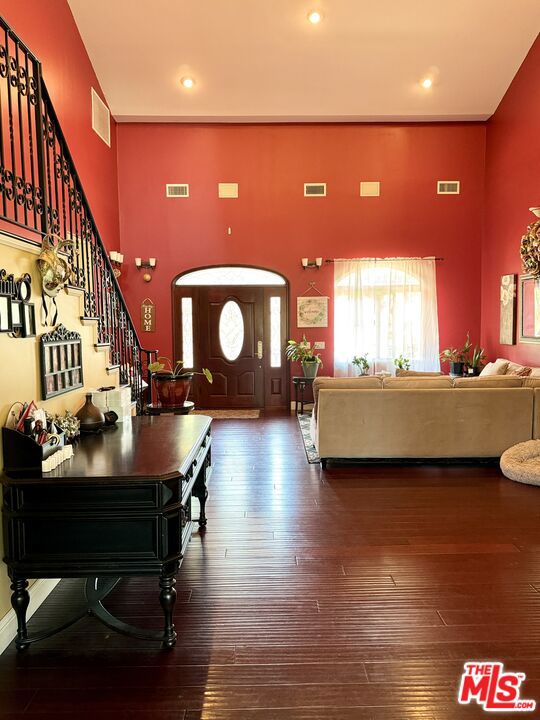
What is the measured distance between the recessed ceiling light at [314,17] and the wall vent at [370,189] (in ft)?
8.54

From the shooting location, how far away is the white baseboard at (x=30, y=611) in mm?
2393

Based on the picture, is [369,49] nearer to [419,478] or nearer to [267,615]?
[419,478]

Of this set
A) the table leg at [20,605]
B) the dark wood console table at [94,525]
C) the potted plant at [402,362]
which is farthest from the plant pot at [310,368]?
the table leg at [20,605]

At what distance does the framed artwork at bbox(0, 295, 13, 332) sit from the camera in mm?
2379

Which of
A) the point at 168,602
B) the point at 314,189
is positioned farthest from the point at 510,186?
the point at 168,602

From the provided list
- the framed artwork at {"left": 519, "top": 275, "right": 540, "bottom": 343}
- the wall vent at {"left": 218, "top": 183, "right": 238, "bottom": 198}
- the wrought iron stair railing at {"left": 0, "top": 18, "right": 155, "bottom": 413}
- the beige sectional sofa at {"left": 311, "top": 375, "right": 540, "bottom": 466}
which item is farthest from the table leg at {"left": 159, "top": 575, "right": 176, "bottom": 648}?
the wall vent at {"left": 218, "top": 183, "right": 238, "bottom": 198}

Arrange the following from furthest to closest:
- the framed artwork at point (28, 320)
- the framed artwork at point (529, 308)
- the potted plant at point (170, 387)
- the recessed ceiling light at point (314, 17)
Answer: the framed artwork at point (529, 308) → the recessed ceiling light at point (314, 17) → the potted plant at point (170, 387) → the framed artwork at point (28, 320)

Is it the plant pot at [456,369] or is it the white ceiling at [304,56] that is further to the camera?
the plant pot at [456,369]

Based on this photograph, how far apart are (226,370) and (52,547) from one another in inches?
264

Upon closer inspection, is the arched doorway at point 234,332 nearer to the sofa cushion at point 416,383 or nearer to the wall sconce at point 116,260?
the wall sconce at point 116,260

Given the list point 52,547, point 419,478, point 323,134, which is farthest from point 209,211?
point 52,547

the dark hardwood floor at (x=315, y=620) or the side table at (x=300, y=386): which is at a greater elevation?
the side table at (x=300, y=386)

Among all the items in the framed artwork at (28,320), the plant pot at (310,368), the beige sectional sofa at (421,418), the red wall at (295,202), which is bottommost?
the beige sectional sofa at (421,418)

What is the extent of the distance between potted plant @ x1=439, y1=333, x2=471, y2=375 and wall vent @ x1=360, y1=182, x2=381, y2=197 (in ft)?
9.59
